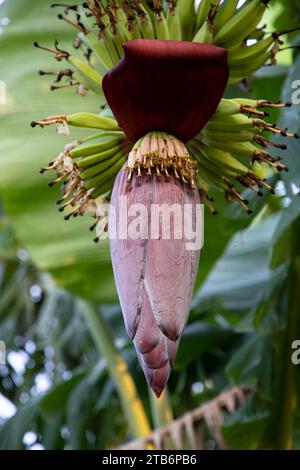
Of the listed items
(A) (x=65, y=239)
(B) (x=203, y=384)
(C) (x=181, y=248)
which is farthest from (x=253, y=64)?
(B) (x=203, y=384)

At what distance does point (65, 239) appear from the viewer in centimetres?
127

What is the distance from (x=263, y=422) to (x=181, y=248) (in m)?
0.93

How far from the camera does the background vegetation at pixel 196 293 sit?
121 centimetres

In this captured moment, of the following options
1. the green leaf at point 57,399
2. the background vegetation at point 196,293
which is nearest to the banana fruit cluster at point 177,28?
the background vegetation at point 196,293

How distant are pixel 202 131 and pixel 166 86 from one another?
90 millimetres

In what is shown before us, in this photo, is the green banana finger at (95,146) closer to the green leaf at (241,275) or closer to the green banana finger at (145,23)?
the green banana finger at (145,23)

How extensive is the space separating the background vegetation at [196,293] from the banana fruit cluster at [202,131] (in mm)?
200

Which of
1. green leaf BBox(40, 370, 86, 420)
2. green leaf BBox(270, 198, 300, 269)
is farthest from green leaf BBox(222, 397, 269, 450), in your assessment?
green leaf BBox(40, 370, 86, 420)

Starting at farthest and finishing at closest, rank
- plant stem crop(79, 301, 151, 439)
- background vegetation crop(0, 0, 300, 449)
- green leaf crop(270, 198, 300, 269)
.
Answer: plant stem crop(79, 301, 151, 439) < background vegetation crop(0, 0, 300, 449) < green leaf crop(270, 198, 300, 269)

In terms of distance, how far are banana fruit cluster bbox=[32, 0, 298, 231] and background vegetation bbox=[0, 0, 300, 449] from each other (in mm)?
200

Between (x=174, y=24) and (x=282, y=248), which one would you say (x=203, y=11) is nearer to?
(x=174, y=24)

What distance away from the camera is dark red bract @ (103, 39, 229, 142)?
548 millimetres

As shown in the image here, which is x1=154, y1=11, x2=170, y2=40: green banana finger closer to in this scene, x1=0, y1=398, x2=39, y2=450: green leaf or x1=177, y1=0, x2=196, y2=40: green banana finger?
x1=177, y1=0, x2=196, y2=40: green banana finger

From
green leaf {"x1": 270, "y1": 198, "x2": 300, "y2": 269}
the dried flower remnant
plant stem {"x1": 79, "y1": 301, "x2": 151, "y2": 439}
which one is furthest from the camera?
plant stem {"x1": 79, "y1": 301, "x2": 151, "y2": 439}
